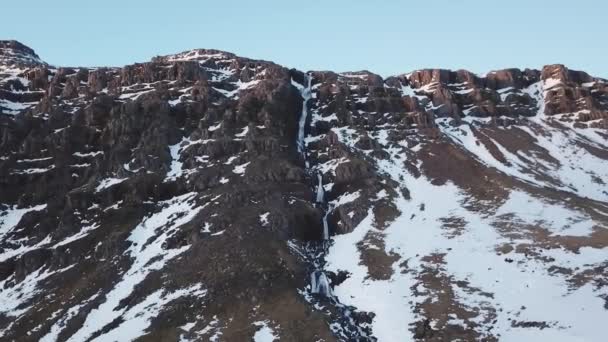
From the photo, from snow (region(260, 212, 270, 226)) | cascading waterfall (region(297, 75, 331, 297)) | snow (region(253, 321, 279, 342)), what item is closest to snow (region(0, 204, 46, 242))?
snow (region(260, 212, 270, 226))

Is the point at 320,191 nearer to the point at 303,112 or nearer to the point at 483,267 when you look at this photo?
the point at 483,267

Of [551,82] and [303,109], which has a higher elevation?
[551,82]

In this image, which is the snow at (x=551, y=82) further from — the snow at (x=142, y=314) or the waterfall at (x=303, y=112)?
the snow at (x=142, y=314)

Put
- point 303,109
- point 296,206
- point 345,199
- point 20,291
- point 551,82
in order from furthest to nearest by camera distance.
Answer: point 551,82 → point 303,109 → point 345,199 → point 296,206 → point 20,291

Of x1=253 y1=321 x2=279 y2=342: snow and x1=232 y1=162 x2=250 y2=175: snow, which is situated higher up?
x1=232 y1=162 x2=250 y2=175: snow

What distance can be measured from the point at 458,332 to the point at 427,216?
40642mm

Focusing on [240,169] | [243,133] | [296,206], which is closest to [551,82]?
[243,133]

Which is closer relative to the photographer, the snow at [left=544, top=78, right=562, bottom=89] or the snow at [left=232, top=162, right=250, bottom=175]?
the snow at [left=232, top=162, right=250, bottom=175]

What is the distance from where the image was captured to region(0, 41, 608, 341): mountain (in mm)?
85812

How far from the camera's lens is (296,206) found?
388 ft

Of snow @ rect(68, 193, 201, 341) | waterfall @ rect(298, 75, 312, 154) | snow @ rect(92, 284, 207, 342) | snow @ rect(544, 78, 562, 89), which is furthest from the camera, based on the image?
snow @ rect(544, 78, 562, 89)

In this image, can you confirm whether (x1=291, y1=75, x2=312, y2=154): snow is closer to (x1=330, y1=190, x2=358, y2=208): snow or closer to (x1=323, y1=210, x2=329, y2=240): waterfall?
(x1=330, y1=190, x2=358, y2=208): snow

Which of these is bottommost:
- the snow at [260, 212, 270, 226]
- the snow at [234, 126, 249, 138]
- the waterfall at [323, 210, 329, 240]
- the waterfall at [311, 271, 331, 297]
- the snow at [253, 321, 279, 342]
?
the snow at [253, 321, 279, 342]

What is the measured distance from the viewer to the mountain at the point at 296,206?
85.8 metres
